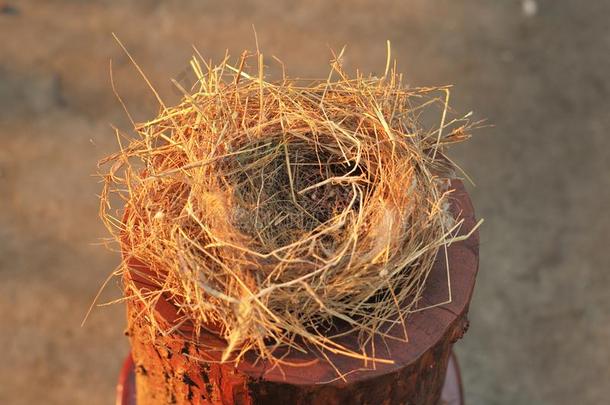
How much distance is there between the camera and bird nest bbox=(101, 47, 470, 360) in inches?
52.1

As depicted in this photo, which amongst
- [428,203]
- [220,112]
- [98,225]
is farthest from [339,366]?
[98,225]

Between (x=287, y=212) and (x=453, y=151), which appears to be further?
(x=453, y=151)

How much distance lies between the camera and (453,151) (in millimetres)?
3400

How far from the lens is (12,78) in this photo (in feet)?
11.7

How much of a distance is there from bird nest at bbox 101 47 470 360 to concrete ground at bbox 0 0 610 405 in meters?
1.48

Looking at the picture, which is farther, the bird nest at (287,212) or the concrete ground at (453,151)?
the concrete ground at (453,151)

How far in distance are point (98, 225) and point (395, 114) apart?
5.93 ft

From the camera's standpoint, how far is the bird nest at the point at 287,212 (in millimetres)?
1322

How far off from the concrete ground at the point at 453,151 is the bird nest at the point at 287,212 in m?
1.48

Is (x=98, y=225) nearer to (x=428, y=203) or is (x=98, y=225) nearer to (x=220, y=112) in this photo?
(x=220, y=112)

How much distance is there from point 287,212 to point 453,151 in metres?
1.92

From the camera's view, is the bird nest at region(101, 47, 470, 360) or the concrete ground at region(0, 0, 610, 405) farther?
the concrete ground at region(0, 0, 610, 405)

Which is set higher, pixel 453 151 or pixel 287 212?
pixel 453 151

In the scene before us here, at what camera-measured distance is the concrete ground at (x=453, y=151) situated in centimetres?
290
